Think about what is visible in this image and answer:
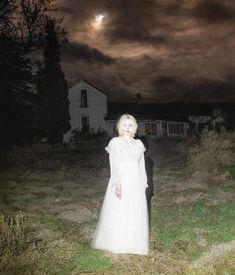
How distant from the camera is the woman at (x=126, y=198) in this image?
812 centimetres

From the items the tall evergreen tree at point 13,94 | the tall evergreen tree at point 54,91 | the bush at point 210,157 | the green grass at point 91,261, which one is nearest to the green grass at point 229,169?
the bush at point 210,157

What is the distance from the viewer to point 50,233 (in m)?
9.78

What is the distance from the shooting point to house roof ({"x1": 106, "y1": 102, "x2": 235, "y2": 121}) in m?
57.7

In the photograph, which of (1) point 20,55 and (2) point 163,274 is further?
(1) point 20,55

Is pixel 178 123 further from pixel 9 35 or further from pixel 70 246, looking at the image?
pixel 70 246

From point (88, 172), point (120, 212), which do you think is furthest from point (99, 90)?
point (120, 212)

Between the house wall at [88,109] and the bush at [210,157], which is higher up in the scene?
the house wall at [88,109]

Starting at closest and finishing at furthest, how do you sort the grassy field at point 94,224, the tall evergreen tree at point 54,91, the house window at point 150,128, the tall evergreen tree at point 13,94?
the grassy field at point 94,224
the tall evergreen tree at point 13,94
the tall evergreen tree at point 54,91
the house window at point 150,128

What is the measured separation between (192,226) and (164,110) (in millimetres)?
53563

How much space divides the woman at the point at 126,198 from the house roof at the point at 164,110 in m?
47.5

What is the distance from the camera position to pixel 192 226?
10.4m

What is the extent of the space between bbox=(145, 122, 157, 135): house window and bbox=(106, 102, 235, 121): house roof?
3.52 feet

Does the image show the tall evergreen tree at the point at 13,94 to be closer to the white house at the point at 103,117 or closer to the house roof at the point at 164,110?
the white house at the point at 103,117

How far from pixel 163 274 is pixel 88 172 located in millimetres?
14571
